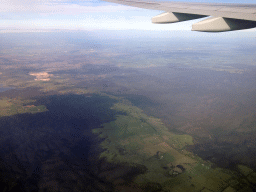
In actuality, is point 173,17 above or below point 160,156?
above

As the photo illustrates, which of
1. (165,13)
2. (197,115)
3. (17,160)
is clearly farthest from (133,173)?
(197,115)

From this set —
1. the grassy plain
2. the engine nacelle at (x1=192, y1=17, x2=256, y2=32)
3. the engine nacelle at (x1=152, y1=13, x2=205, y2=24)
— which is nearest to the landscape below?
the grassy plain

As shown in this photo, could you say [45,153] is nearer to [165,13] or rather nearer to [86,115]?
[86,115]

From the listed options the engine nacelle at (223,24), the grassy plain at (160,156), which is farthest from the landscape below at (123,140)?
the engine nacelle at (223,24)

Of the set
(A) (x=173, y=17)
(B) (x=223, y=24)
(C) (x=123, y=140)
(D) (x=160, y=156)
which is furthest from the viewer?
(C) (x=123, y=140)

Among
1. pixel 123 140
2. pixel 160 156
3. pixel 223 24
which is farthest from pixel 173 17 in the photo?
pixel 123 140

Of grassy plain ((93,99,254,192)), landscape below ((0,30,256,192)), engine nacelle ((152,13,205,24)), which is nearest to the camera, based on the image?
engine nacelle ((152,13,205,24))

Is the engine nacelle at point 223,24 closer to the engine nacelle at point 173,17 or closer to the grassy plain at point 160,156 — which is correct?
the engine nacelle at point 173,17

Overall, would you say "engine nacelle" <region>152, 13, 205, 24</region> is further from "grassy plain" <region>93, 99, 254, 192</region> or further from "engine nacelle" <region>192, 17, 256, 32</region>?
"grassy plain" <region>93, 99, 254, 192</region>

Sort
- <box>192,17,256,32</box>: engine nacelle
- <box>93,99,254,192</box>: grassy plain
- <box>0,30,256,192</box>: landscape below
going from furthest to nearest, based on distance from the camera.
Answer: <box>0,30,256,192</box>: landscape below, <box>93,99,254,192</box>: grassy plain, <box>192,17,256,32</box>: engine nacelle

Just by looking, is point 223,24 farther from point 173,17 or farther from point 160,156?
point 160,156

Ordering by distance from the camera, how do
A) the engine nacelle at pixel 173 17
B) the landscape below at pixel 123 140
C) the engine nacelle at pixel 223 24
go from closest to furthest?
the engine nacelle at pixel 223 24, the engine nacelle at pixel 173 17, the landscape below at pixel 123 140
